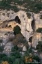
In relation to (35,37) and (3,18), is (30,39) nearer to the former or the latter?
(35,37)

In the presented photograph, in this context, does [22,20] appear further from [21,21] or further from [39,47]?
[39,47]

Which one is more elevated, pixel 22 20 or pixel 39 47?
pixel 22 20

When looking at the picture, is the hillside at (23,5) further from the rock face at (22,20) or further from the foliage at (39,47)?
the foliage at (39,47)

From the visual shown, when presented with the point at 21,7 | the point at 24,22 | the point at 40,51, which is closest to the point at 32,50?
the point at 40,51

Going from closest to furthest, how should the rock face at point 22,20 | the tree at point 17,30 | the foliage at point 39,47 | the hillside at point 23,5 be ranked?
the foliage at point 39,47 → the rock face at point 22,20 → the tree at point 17,30 → the hillside at point 23,5

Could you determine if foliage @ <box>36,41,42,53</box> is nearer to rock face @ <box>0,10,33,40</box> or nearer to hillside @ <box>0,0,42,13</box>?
rock face @ <box>0,10,33,40</box>

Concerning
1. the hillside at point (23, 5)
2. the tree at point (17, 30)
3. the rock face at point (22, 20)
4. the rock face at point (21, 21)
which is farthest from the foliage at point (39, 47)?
the hillside at point (23, 5)

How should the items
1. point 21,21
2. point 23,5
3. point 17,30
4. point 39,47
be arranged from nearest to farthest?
1. point 39,47
2. point 17,30
3. point 21,21
4. point 23,5

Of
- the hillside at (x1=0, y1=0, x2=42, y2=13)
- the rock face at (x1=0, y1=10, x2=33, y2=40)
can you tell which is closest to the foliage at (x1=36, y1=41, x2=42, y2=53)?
the rock face at (x1=0, y1=10, x2=33, y2=40)

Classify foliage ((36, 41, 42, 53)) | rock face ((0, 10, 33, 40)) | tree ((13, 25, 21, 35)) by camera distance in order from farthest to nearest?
tree ((13, 25, 21, 35)), rock face ((0, 10, 33, 40)), foliage ((36, 41, 42, 53))

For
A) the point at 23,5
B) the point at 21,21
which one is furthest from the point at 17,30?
the point at 23,5

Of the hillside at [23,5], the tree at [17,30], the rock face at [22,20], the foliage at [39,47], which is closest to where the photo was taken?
the foliage at [39,47]
